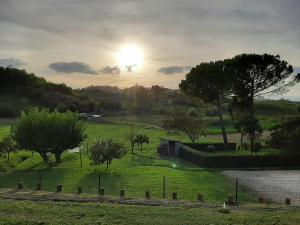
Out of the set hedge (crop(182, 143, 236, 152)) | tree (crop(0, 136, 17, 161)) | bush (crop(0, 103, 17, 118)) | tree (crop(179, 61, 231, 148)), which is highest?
tree (crop(179, 61, 231, 148))

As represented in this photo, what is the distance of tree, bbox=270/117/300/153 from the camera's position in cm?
4285

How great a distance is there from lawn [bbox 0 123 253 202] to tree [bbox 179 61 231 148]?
1495 cm

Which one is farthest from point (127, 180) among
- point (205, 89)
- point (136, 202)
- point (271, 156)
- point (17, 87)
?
point (17, 87)

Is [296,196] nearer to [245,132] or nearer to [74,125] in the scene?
[74,125]

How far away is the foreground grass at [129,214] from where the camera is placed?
54.4 feet

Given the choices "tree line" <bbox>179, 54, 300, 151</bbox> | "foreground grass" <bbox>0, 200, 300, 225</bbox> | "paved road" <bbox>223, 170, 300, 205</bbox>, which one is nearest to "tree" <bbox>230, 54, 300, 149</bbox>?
"tree line" <bbox>179, 54, 300, 151</bbox>

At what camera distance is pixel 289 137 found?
44.3 meters

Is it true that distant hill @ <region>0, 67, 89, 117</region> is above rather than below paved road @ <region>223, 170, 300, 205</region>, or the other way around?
above

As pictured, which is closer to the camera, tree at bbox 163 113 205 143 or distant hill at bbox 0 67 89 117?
tree at bbox 163 113 205 143

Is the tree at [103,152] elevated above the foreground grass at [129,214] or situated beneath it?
elevated above

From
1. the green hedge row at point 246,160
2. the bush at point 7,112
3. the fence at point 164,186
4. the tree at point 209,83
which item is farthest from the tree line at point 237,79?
the bush at point 7,112

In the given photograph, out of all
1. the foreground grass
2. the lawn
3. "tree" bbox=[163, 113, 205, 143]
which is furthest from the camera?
"tree" bbox=[163, 113, 205, 143]

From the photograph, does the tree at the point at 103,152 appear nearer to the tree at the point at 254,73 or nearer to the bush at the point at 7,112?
the tree at the point at 254,73

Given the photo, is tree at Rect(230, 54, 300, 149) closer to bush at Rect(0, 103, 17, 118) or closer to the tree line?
the tree line
